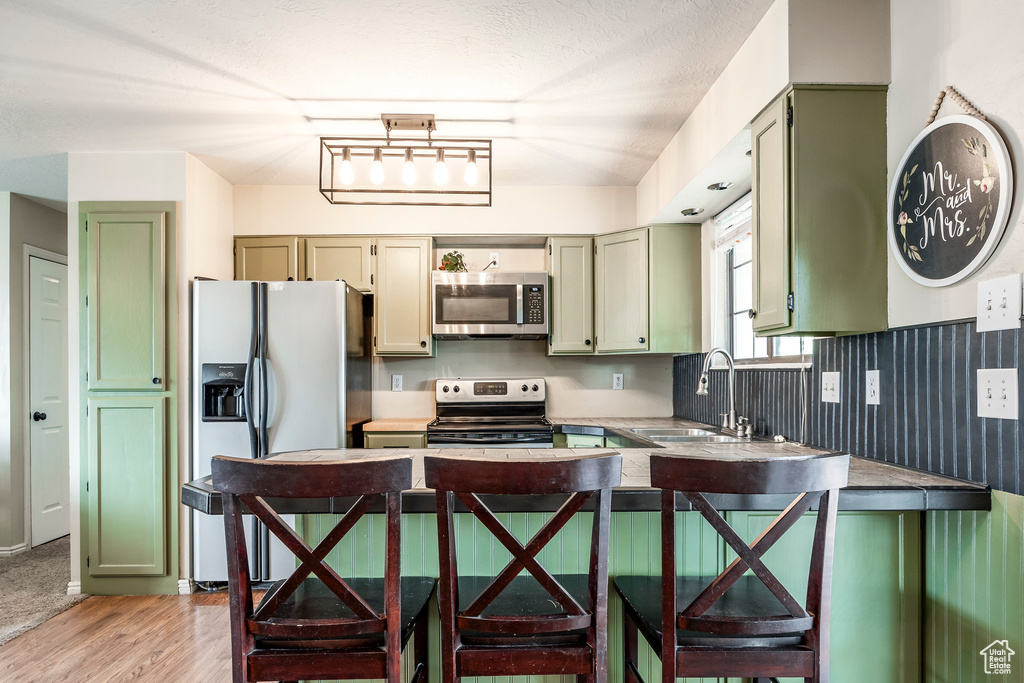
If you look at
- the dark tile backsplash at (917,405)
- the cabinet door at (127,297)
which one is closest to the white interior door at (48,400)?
the cabinet door at (127,297)

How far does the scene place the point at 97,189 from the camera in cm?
322

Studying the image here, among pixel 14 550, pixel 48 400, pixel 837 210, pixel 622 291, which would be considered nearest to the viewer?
pixel 837 210

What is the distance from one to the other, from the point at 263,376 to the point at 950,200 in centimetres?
293

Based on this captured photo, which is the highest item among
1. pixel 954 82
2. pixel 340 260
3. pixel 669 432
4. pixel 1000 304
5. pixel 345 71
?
pixel 345 71

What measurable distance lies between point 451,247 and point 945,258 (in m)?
3.00

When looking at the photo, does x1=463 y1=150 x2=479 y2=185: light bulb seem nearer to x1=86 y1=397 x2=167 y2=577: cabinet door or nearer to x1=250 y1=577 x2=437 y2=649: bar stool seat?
x1=250 y1=577 x2=437 y2=649: bar stool seat

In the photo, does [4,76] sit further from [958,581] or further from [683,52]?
[958,581]

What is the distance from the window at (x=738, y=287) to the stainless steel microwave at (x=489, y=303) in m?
1.06

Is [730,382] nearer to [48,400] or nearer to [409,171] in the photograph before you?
[409,171]

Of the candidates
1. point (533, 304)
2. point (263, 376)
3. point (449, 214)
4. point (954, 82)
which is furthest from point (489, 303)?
point (954, 82)

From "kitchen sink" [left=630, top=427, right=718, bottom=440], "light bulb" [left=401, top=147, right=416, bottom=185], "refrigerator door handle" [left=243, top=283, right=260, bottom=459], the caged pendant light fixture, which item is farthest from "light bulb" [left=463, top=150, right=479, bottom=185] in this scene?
"kitchen sink" [left=630, top=427, right=718, bottom=440]

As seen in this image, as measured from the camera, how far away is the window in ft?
9.78

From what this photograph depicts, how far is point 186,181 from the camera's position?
324cm

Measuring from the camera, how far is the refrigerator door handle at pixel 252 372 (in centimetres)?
308
